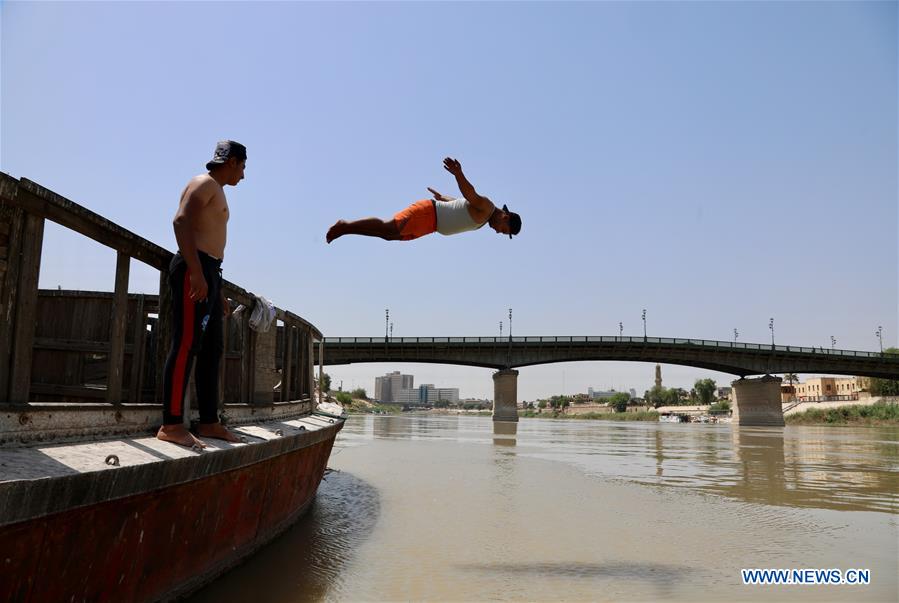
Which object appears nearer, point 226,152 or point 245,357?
point 226,152

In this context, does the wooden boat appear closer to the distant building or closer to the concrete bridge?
the concrete bridge

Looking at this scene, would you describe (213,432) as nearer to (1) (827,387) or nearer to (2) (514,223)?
(2) (514,223)

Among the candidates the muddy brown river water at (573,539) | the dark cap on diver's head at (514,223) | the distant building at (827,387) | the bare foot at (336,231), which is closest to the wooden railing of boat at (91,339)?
the bare foot at (336,231)

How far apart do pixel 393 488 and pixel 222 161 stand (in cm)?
659

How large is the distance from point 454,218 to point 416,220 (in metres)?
0.33

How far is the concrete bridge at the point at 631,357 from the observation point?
2350 inches

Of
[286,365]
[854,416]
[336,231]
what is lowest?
[854,416]

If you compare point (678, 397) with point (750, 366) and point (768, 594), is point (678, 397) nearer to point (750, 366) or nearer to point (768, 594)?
point (750, 366)

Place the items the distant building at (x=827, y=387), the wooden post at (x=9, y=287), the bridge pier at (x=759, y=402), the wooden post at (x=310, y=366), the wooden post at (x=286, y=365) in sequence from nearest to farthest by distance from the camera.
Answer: the wooden post at (x=9, y=287), the wooden post at (x=286, y=365), the wooden post at (x=310, y=366), the bridge pier at (x=759, y=402), the distant building at (x=827, y=387)

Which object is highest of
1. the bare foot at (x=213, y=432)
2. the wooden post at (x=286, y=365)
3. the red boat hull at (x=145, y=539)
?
the wooden post at (x=286, y=365)

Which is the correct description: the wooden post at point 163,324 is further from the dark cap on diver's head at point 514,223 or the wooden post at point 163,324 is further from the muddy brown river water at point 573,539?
the dark cap on diver's head at point 514,223

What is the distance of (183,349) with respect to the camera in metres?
3.78

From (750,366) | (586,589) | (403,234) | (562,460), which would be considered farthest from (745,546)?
(750,366)

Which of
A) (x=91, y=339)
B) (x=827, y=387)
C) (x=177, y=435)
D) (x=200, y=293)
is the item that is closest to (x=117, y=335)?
(x=200, y=293)
